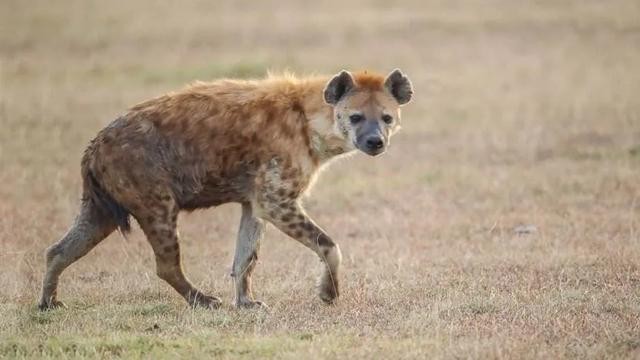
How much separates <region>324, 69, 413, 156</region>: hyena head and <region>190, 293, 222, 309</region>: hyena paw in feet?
4.61

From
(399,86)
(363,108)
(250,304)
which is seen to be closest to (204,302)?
(250,304)

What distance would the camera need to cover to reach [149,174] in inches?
314

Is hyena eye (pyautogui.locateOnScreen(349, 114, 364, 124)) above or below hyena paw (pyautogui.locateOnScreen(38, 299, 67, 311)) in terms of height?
above

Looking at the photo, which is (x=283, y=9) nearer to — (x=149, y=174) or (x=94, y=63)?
(x=94, y=63)

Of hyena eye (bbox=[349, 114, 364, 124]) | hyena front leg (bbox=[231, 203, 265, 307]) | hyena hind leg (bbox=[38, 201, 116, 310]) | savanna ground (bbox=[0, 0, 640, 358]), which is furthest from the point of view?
hyena eye (bbox=[349, 114, 364, 124])

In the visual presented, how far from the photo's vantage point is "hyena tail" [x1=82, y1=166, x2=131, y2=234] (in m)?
8.02

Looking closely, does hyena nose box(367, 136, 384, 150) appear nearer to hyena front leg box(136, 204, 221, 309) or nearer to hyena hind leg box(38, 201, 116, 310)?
hyena front leg box(136, 204, 221, 309)

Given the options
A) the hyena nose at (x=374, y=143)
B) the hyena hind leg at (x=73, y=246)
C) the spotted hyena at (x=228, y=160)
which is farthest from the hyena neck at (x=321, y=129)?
the hyena hind leg at (x=73, y=246)

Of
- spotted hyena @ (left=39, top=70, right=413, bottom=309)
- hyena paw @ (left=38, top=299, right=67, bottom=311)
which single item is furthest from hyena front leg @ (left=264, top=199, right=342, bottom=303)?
hyena paw @ (left=38, top=299, right=67, bottom=311)

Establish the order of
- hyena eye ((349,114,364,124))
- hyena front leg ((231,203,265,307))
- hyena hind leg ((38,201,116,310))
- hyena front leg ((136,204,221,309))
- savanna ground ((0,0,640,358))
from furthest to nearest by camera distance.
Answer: hyena eye ((349,114,364,124)) < hyena front leg ((231,203,265,307)) < hyena hind leg ((38,201,116,310)) < hyena front leg ((136,204,221,309)) < savanna ground ((0,0,640,358))

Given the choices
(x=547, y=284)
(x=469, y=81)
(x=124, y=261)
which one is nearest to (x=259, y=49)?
(x=469, y=81)

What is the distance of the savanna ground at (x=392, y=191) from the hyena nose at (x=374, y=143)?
1.00m

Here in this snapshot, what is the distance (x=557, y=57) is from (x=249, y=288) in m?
15.0

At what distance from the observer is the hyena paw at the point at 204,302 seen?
8016 millimetres
